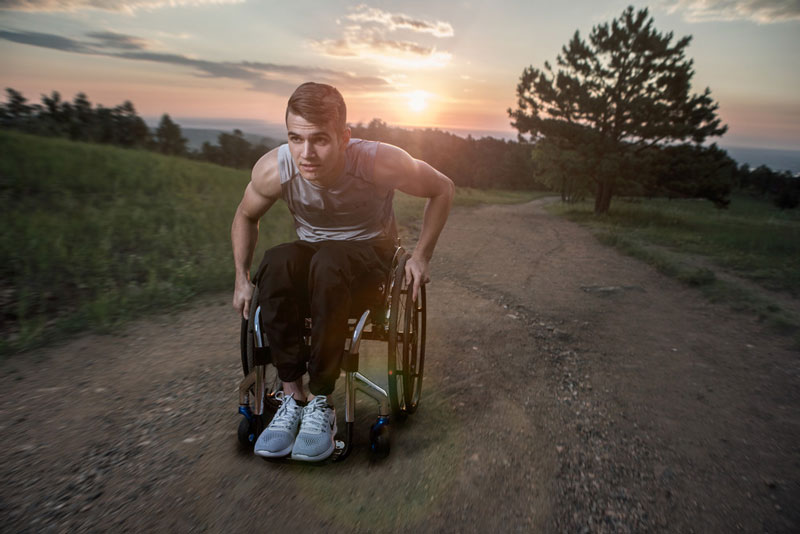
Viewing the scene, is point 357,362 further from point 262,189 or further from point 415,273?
point 262,189

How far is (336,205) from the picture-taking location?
234 centimetres

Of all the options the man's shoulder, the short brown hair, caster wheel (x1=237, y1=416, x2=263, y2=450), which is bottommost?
caster wheel (x1=237, y1=416, x2=263, y2=450)

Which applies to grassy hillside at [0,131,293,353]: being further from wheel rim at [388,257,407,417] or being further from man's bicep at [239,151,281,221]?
wheel rim at [388,257,407,417]

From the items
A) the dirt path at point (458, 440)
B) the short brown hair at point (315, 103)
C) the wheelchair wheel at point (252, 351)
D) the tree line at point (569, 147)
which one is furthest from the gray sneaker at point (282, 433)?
the tree line at point (569, 147)

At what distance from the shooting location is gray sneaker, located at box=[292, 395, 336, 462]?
6.43 feet

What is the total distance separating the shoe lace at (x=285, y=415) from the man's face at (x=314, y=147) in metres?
1.10

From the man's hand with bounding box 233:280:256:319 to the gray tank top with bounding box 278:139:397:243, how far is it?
436 millimetres

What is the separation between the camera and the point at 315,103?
2.03 m

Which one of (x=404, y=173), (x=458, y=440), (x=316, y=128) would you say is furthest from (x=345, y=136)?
(x=458, y=440)

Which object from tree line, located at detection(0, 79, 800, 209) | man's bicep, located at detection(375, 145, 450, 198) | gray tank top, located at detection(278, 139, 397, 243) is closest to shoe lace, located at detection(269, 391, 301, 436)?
gray tank top, located at detection(278, 139, 397, 243)

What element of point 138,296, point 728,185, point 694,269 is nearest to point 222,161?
point 138,296

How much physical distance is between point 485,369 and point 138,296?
323cm

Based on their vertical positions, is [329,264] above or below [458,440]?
above

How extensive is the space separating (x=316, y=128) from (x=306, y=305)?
2.75 ft
